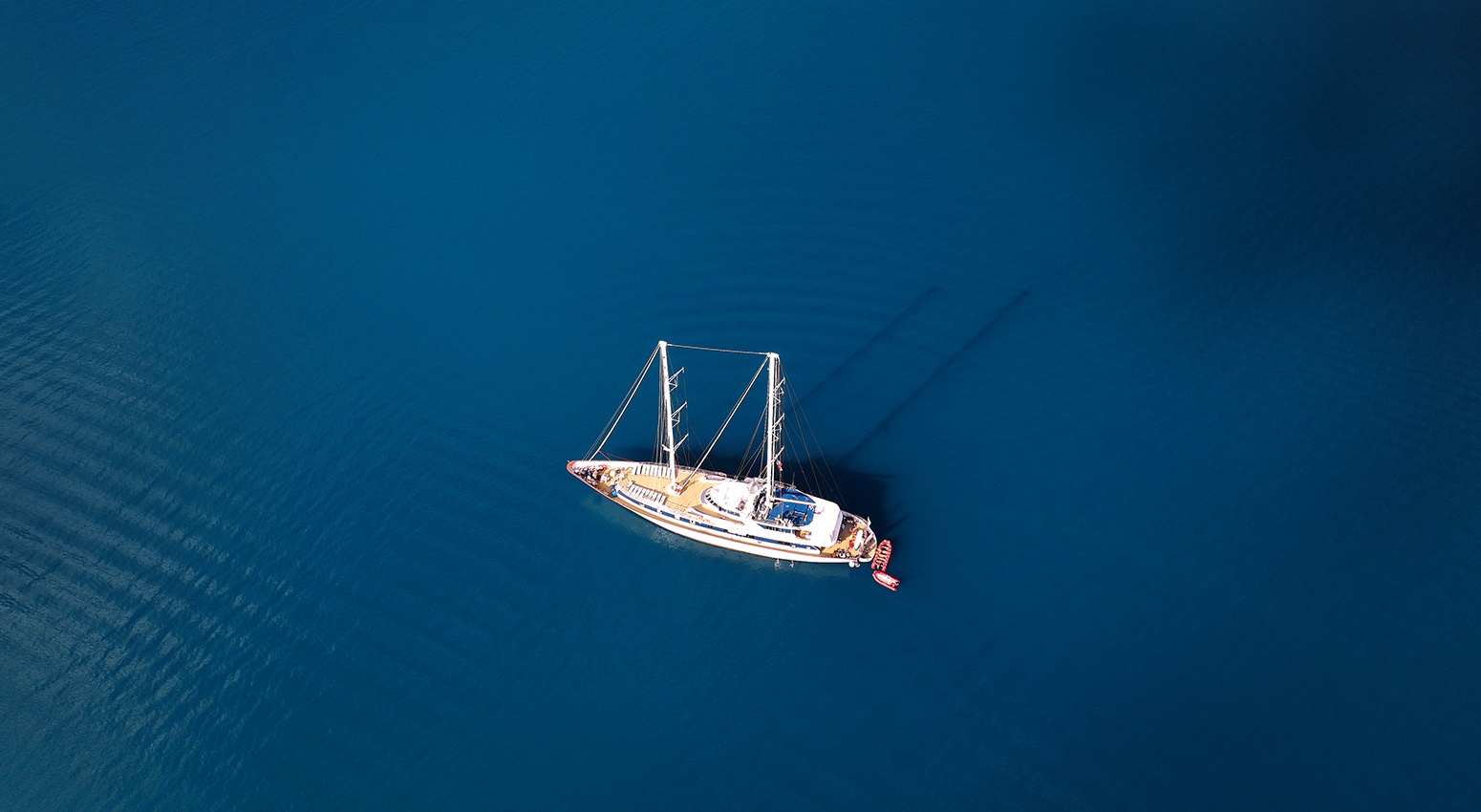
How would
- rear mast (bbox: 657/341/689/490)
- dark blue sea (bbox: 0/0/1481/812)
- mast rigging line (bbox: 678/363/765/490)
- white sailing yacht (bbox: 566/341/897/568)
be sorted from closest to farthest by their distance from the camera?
dark blue sea (bbox: 0/0/1481/812) → white sailing yacht (bbox: 566/341/897/568) → rear mast (bbox: 657/341/689/490) → mast rigging line (bbox: 678/363/765/490)

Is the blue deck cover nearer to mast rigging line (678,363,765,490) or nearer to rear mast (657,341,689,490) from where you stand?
mast rigging line (678,363,765,490)

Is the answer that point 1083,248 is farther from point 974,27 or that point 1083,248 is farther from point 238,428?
point 238,428

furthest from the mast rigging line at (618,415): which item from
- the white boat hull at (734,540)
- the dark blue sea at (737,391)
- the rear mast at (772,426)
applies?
the rear mast at (772,426)

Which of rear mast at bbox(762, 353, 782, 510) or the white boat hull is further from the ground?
rear mast at bbox(762, 353, 782, 510)

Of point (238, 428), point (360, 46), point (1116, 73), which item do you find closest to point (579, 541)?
point (238, 428)

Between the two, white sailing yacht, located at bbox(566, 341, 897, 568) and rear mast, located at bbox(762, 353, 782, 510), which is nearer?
white sailing yacht, located at bbox(566, 341, 897, 568)

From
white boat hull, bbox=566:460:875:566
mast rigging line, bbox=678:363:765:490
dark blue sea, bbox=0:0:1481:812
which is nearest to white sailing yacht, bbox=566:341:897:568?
white boat hull, bbox=566:460:875:566

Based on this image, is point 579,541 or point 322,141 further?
point 322,141

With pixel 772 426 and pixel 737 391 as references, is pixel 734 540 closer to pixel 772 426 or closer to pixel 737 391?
pixel 772 426
